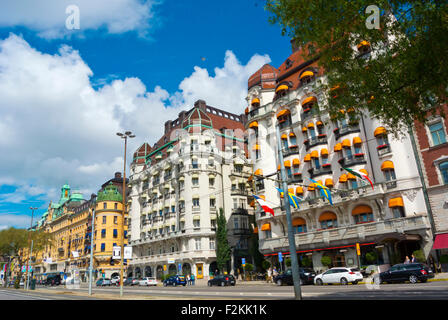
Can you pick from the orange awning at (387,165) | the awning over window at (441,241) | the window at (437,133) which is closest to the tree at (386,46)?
the awning over window at (441,241)

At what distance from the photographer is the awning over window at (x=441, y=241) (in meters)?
30.1

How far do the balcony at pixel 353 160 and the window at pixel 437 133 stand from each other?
687 centimetres

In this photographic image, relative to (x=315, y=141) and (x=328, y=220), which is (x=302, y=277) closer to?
(x=328, y=220)

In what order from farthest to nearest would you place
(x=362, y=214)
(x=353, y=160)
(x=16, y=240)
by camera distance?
(x=16, y=240), (x=353, y=160), (x=362, y=214)

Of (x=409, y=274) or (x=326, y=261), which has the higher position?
(x=326, y=261)

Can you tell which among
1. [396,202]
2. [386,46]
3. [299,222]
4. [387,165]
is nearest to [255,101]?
[299,222]

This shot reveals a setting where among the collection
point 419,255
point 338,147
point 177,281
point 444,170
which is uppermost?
point 338,147

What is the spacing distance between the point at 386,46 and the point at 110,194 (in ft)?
279

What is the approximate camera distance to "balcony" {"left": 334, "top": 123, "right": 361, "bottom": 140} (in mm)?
39188

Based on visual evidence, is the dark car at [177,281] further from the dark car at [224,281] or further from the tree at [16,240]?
the tree at [16,240]

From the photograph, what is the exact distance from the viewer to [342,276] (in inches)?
1124

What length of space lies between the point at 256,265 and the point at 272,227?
1175 centimetres

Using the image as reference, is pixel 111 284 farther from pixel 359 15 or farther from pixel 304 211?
pixel 359 15
